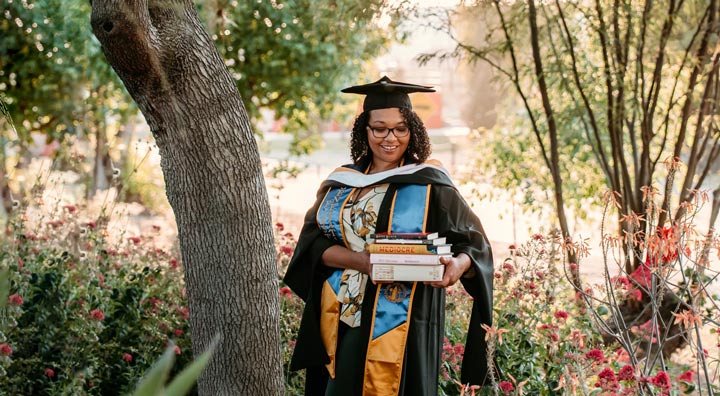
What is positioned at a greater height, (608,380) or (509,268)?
(509,268)

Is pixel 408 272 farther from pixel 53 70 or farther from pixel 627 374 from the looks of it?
pixel 53 70

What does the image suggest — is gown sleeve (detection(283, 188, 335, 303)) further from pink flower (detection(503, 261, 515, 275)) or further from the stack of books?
pink flower (detection(503, 261, 515, 275))

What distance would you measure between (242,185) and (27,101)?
6170 mm

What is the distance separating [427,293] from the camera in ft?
8.73

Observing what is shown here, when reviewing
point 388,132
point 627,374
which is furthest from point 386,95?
point 627,374

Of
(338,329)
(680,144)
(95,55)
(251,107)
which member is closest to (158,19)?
(338,329)

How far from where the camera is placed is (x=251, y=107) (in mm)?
8586

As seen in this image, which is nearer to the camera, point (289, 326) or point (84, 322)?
point (84, 322)

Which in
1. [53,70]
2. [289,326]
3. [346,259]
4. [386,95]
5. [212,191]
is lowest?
[289,326]

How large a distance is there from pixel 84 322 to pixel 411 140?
1.64 metres

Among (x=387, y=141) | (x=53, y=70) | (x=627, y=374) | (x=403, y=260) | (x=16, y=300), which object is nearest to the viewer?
(x=627, y=374)

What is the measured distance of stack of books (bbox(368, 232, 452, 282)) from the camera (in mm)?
A: 2477

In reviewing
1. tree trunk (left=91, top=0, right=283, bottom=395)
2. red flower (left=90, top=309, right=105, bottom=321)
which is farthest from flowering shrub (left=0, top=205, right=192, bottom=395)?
tree trunk (left=91, top=0, right=283, bottom=395)

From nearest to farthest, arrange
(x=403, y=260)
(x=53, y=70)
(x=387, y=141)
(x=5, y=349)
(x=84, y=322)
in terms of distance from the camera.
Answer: (x=403, y=260), (x=387, y=141), (x=5, y=349), (x=84, y=322), (x=53, y=70)
